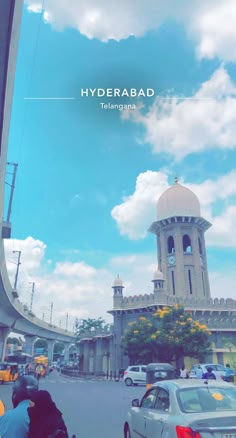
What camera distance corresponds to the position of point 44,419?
3605 mm

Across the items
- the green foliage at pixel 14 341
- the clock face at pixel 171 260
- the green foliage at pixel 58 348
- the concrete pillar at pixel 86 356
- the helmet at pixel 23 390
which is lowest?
the helmet at pixel 23 390

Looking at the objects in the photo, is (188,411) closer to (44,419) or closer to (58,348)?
(44,419)

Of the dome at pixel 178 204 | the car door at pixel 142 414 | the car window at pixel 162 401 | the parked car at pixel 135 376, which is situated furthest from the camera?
the dome at pixel 178 204

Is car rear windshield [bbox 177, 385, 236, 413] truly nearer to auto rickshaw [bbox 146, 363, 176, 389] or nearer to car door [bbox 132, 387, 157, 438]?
car door [bbox 132, 387, 157, 438]

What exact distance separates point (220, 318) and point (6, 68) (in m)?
38.9

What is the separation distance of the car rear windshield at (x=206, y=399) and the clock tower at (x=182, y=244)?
130 feet

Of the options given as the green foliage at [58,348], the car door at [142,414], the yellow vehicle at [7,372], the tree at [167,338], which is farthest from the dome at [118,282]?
the green foliage at [58,348]

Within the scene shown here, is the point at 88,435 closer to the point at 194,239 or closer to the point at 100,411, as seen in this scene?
the point at 100,411

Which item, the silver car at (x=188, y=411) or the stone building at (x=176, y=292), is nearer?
the silver car at (x=188, y=411)

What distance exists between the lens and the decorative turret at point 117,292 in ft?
142

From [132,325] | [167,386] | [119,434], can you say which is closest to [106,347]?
[132,325]

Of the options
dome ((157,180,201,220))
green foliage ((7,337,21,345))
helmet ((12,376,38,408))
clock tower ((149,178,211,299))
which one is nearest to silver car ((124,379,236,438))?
helmet ((12,376,38,408))

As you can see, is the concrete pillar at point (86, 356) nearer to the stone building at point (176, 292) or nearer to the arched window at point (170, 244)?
the stone building at point (176, 292)

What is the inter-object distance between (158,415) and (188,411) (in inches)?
29.2
